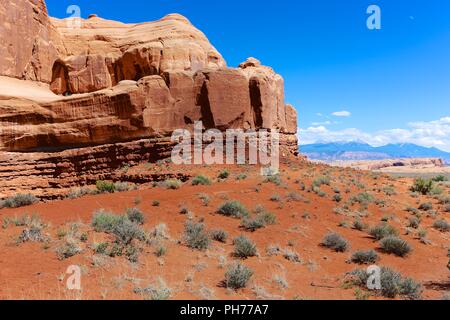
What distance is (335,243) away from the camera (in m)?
9.70

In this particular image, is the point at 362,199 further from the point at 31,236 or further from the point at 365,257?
the point at 31,236

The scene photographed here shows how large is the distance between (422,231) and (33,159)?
24.8 m

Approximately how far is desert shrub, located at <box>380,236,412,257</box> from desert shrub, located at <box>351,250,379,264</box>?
1.28 meters

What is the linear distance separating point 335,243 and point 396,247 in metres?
1.79

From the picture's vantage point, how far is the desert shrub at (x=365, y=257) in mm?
8672

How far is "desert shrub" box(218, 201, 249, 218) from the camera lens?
12.1 m

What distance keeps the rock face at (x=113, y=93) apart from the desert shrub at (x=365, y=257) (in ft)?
56.6

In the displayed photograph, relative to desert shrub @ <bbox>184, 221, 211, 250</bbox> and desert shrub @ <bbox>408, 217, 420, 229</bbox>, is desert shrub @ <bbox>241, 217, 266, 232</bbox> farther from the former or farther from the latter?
desert shrub @ <bbox>408, 217, 420, 229</bbox>

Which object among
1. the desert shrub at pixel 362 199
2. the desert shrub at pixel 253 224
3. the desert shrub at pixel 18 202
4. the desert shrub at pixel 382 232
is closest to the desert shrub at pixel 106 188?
the desert shrub at pixel 18 202

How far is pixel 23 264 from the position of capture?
6848 millimetres

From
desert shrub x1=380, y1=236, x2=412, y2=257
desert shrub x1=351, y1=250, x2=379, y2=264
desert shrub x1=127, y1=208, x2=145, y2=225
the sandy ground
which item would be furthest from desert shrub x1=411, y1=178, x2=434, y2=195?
desert shrub x1=127, y1=208, x2=145, y2=225

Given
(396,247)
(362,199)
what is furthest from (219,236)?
(362,199)
